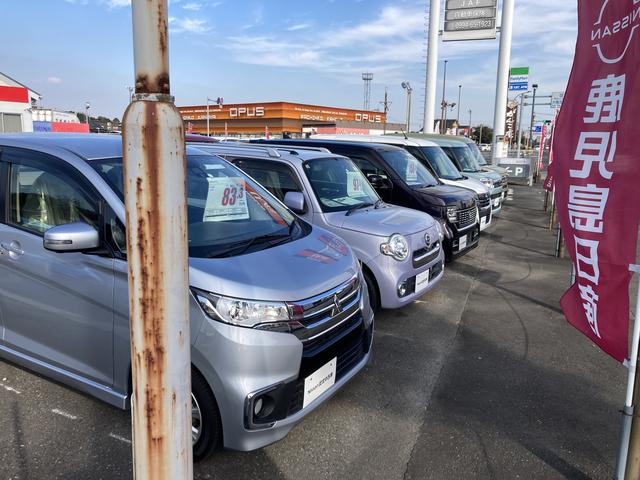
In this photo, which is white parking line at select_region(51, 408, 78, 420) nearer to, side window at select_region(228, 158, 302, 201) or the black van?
side window at select_region(228, 158, 302, 201)

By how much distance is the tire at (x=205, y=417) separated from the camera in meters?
2.63

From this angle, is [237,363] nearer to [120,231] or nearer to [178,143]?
[120,231]

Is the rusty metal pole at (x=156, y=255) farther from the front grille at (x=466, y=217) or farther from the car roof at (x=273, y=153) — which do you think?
the front grille at (x=466, y=217)

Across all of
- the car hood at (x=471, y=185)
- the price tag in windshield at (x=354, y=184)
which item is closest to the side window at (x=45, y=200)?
the price tag in windshield at (x=354, y=184)

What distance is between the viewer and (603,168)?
2.61 metres

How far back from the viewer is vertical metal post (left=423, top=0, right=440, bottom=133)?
2352 centimetres

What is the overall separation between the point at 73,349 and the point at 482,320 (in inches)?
160

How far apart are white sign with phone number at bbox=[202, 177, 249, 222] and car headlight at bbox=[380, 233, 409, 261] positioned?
1760 millimetres

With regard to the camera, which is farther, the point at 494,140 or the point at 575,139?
the point at 494,140

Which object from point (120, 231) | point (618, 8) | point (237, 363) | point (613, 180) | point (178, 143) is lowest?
point (237, 363)

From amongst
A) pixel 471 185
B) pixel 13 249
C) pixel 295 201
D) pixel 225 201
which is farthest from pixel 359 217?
pixel 471 185

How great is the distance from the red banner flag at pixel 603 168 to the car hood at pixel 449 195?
13.8 ft

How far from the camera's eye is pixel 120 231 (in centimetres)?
281

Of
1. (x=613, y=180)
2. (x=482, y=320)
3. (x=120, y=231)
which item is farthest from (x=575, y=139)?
(x=482, y=320)
